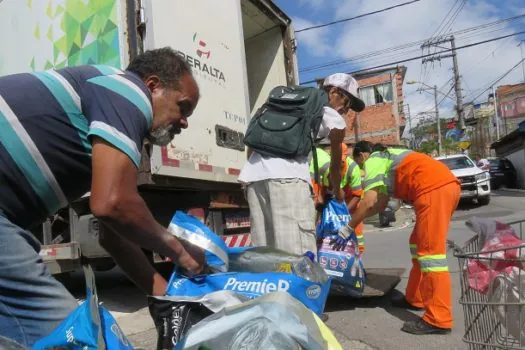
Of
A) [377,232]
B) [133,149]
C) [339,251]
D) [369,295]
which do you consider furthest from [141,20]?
[377,232]

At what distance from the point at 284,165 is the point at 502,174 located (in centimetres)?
2677

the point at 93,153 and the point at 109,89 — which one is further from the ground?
the point at 109,89

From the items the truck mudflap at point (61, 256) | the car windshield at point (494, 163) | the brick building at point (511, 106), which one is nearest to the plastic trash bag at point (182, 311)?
the truck mudflap at point (61, 256)

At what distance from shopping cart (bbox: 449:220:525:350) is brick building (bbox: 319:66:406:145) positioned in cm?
3108

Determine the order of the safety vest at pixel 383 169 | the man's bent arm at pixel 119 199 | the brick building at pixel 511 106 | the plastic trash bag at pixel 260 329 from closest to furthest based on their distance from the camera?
the plastic trash bag at pixel 260 329 → the man's bent arm at pixel 119 199 → the safety vest at pixel 383 169 → the brick building at pixel 511 106

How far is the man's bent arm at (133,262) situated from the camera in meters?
1.80

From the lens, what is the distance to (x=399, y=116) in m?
33.9

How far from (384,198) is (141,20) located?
94.0 inches

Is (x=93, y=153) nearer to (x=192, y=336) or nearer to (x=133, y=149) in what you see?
(x=133, y=149)

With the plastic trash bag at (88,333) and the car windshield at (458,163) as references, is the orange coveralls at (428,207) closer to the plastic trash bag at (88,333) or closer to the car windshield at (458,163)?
the plastic trash bag at (88,333)

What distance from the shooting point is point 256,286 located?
148 cm

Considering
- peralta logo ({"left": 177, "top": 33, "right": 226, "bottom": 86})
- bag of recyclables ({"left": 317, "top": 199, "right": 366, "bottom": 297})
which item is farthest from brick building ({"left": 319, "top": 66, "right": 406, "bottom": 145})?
bag of recyclables ({"left": 317, "top": 199, "right": 366, "bottom": 297})

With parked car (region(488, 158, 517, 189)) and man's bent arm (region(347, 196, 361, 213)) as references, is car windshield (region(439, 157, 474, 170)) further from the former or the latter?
man's bent arm (region(347, 196, 361, 213))

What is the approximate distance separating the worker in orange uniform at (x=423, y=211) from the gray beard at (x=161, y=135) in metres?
2.27
